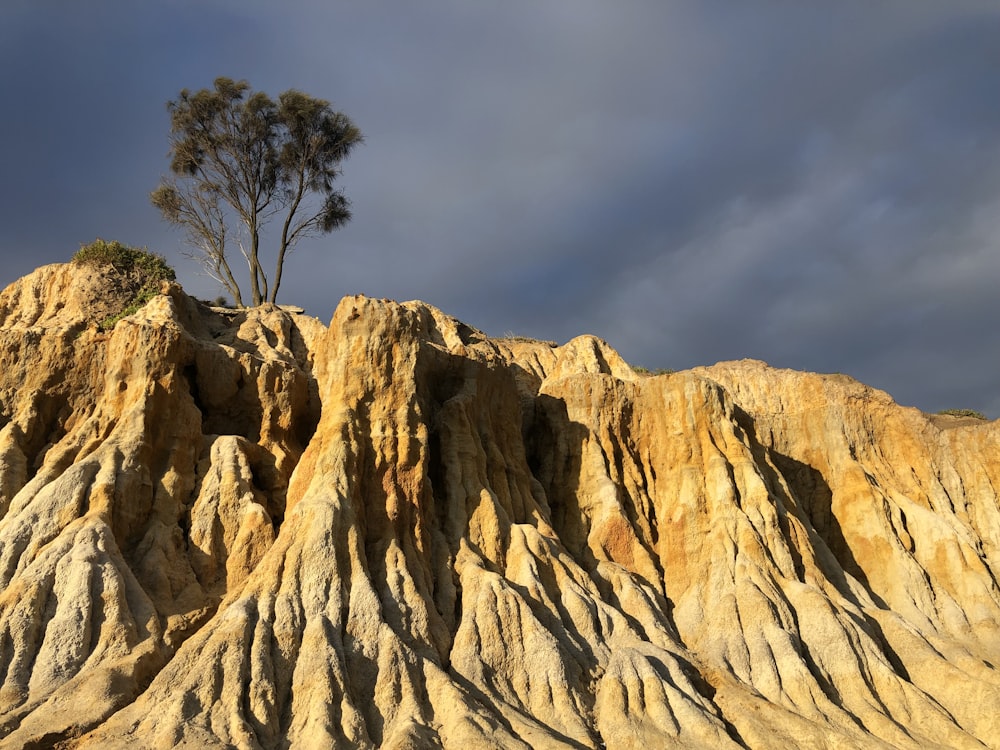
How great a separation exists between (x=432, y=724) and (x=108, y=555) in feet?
33.9

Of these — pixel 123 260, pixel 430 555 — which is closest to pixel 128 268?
pixel 123 260

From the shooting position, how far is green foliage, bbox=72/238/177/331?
37688mm

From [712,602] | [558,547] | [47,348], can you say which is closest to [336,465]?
[558,547]

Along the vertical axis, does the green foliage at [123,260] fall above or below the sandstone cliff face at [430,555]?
above

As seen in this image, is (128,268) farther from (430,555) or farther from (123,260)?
(430,555)

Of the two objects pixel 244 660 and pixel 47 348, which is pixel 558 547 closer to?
pixel 244 660

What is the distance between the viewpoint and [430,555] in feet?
103

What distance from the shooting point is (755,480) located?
3747 cm

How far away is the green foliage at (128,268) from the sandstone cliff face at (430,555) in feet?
4.29

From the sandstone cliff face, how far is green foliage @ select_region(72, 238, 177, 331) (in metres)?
1.31

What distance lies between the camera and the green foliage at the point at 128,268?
124 feet

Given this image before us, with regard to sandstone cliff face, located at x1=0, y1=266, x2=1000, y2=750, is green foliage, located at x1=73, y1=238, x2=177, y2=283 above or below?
above

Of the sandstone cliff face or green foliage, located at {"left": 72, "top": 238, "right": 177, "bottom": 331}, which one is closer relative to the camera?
the sandstone cliff face

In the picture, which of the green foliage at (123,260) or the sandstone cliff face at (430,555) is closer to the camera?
the sandstone cliff face at (430,555)
